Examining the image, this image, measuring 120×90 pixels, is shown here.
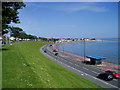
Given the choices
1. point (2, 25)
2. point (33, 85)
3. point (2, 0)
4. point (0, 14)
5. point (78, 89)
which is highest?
point (2, 0)

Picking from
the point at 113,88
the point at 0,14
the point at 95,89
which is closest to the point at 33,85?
the point at 95,89

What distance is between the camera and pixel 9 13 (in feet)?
85.7

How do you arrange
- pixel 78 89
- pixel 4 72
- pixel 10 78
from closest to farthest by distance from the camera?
pixel 10 78
pixel 4 72
pixel 78 89

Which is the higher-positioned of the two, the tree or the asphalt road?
the tree

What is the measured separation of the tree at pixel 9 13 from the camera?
82.9 feet

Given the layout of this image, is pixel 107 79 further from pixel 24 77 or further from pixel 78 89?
pixel 24 77

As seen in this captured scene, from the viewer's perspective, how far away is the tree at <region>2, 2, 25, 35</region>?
82.9 ft

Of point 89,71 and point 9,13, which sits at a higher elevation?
point 9,13

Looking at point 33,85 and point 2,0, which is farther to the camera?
point 2,0

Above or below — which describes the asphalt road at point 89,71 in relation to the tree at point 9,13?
below

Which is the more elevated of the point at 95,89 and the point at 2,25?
the point at 2,25

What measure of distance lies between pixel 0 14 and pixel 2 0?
98.3 inches

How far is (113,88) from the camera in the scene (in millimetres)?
20234

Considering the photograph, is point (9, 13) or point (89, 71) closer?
point (9, 13)
